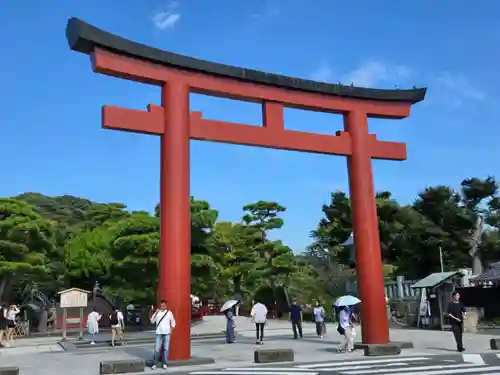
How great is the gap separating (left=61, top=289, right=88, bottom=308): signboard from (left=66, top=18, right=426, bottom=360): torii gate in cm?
1299

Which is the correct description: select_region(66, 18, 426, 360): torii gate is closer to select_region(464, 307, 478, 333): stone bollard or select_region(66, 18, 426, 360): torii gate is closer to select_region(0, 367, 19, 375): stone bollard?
select_region(0, 367, 19, 375): stone bollard

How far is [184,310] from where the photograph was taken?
37.5 feet

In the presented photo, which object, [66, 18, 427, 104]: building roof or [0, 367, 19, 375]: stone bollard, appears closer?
[0, 367, 19, 375]: stone bollard

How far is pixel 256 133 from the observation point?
1317cm

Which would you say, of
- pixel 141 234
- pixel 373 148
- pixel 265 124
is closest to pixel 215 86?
pixel 265 124

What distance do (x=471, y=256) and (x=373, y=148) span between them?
22762 mm

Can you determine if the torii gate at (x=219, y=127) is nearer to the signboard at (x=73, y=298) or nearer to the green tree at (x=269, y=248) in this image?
the signboard at (x=73, y=298)

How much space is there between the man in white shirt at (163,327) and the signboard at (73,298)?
43.1 ft

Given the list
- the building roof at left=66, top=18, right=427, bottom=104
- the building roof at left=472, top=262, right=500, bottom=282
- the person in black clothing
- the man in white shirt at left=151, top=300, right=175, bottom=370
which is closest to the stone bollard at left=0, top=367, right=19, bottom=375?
the man in white shirt at left=151, top=300, right=175, bottom=370

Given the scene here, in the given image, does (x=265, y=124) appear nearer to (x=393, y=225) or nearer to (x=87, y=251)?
A: (x=87, y=251)

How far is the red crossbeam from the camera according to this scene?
11.5 meters

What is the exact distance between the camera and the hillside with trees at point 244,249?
25.8 m

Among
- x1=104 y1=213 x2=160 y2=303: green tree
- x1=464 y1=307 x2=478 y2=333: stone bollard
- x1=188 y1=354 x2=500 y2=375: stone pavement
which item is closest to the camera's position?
x1=188 y1=354 x2=500 y2=375: stone pavement

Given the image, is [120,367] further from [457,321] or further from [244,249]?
[244,249]
